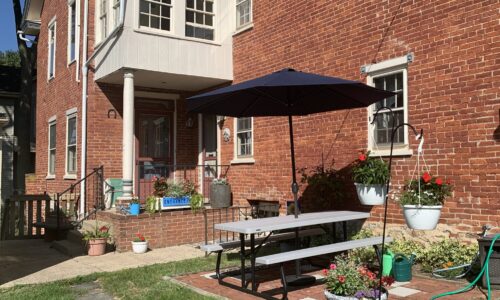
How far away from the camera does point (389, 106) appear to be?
7.52 meters

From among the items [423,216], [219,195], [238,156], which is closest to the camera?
[423,216]

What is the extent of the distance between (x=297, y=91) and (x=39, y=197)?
7.60 meters

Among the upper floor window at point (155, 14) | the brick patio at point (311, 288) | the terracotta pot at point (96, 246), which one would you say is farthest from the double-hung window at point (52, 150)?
the brick patio at point (311, 288)

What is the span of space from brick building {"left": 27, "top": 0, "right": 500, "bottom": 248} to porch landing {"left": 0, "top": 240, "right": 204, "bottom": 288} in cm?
156

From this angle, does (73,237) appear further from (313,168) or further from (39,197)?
(313,168)

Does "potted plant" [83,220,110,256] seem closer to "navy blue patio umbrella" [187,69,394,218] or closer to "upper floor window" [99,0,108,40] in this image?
"navy blue patio umbrella" [187,69,394,218]

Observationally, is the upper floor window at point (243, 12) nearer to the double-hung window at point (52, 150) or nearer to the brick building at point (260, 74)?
the brick building at point (260, 74)

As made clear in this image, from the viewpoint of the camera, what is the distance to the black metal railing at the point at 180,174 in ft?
36.9

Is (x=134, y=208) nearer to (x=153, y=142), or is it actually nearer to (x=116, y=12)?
(x=153, y=142)

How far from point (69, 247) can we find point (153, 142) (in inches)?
147

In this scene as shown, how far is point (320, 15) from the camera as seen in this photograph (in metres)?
8.68

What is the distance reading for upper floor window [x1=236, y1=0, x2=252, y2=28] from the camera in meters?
10.7

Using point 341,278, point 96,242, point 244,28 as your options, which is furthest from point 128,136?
point 341,278

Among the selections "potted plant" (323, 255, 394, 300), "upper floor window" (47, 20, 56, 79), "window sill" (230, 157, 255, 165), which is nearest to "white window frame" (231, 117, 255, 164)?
"window sill" (230, 157, 255, 165)
